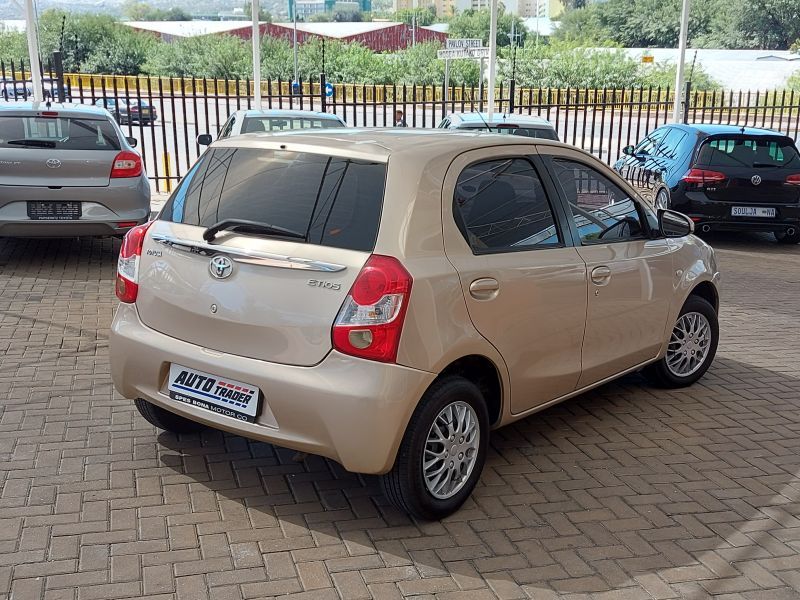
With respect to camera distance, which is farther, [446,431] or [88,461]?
[88,461]

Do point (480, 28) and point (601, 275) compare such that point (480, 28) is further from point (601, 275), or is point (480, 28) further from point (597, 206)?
point (601, 275)

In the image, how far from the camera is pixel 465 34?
90.5m

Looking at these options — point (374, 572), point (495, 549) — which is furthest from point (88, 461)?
point (495, 549)

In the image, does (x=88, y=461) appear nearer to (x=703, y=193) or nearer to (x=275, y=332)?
(x=275, y=332)

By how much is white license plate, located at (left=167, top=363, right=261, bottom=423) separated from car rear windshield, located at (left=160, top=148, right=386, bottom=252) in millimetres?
698

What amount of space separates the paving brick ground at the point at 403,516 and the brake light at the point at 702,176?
6083mm

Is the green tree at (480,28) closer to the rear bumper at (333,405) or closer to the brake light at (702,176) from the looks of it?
the brake light at (702,176)

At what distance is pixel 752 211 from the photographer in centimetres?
1169

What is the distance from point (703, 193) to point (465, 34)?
8293 centimetres

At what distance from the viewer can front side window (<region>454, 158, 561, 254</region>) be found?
4.16 m

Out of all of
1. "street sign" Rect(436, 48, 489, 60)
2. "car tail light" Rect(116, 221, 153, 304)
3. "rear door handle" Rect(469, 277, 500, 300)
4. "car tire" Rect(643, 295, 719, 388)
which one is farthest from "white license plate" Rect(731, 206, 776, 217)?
"car tail light" Rect(116, 221, 153, 304)

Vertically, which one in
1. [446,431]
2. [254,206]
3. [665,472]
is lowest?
[665,472]

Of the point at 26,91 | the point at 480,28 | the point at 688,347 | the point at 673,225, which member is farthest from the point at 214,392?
the point at 480,28

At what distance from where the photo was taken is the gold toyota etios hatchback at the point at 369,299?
368 cm
